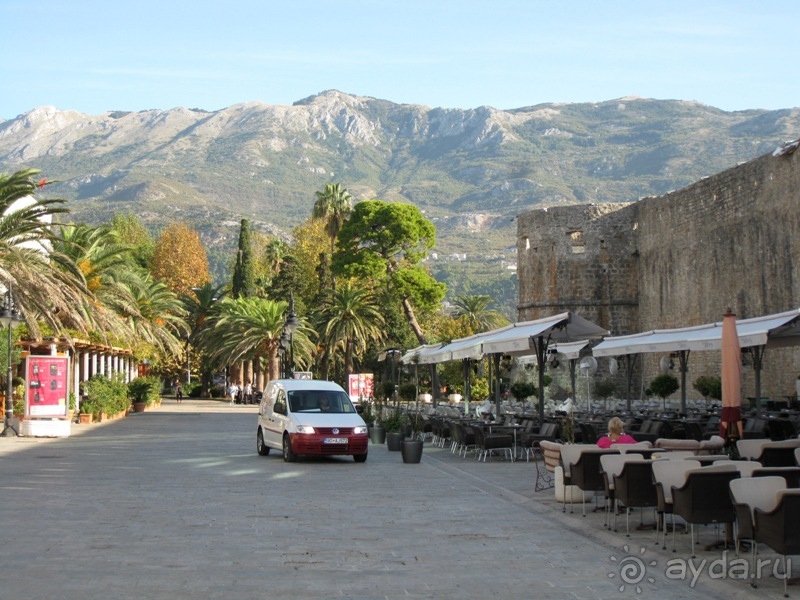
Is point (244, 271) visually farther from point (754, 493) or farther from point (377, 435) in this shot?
point (754, 493)

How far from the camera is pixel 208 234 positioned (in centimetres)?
16362

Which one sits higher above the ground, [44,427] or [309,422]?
[309,422]

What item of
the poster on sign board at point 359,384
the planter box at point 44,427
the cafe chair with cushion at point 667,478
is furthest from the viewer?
the poster on sign board at point 359,384

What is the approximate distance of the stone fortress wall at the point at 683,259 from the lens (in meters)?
32.8

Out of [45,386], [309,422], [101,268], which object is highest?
[101,268]

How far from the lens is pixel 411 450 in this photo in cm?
1856

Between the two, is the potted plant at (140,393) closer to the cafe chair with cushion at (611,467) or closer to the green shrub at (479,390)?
the green shrub at (479,390)

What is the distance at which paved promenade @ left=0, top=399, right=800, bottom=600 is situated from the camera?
7598 mm

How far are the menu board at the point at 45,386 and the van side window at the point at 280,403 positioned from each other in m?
8.23

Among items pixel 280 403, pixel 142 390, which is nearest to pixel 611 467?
pixel 280 403

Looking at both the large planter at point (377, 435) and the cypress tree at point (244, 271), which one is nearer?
the large planter at point (377, 435)

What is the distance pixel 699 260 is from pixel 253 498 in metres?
28.6

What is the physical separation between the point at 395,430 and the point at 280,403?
11.8ft

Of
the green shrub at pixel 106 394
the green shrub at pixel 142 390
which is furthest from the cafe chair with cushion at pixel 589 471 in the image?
the green shrub at pixel 142 390
